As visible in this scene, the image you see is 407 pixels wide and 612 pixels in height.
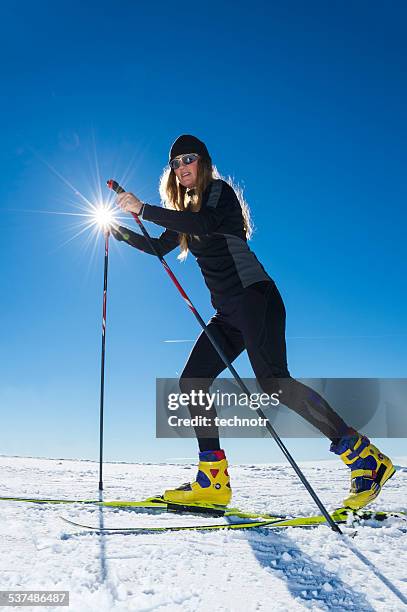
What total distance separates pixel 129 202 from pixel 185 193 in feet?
1.80

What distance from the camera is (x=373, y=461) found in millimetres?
2824

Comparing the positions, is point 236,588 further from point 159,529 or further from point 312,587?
point 159,529

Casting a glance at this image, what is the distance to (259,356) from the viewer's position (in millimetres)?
3047

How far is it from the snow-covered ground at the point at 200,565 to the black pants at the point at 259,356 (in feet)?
2.23

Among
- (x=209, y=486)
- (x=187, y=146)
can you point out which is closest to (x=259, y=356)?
(x=209, y=486)

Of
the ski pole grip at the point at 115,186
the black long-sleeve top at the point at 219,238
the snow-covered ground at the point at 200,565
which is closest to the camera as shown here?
the snow-covered ground at the point at 200,565

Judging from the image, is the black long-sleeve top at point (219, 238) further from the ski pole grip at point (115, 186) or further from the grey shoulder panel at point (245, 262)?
the ski pole grip at point (115, 186)

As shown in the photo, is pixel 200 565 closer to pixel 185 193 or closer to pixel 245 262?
pixel 245 262

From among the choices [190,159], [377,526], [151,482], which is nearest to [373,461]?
[377,526]

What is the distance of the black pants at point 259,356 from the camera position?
9.44 feet

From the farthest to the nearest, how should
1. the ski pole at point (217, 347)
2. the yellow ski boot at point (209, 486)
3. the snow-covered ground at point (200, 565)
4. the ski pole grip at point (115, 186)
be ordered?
the ski pole grip at point (115, 186)
the yellow ski boot at point (209, 486)
the ski pole at point (217, 347)
the snow-covered ground at point (200, 565)

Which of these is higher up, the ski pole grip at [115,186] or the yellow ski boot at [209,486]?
the ski pole grip at [115,186]

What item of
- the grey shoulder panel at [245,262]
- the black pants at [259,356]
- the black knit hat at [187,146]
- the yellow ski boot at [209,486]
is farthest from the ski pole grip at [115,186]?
the yellow ski boot at [209,486]

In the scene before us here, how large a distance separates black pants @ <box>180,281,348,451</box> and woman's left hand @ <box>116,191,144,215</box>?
92cm
